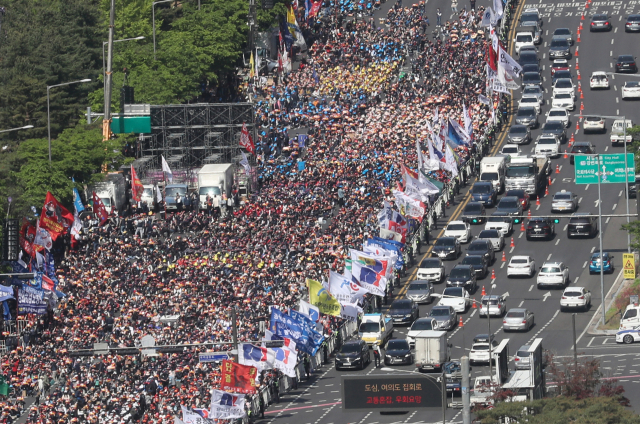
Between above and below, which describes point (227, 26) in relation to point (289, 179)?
above

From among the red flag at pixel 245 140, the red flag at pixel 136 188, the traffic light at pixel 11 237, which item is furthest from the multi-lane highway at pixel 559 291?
the red flag at pixel 136 188

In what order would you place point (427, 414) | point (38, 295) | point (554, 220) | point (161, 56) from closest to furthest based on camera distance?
point (427, 414), point (38, 295), point (554, 220), point (161, 56)

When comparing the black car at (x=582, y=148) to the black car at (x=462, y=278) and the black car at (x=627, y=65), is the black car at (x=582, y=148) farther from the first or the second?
the black car at (x=462, y=278)

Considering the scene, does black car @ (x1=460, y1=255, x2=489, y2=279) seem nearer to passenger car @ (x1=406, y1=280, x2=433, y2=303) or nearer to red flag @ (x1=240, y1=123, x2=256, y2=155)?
passenger car @ (x1=406, y1=280, x2=433, y2=303)

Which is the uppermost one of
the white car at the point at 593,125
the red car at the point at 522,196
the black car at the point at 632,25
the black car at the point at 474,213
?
the black car at the point at 632,25

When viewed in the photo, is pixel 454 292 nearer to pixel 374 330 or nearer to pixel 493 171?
pixel 374 330

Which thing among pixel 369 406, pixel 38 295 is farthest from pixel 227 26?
pixel 369 406

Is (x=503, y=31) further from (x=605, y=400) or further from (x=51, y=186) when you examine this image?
(x=605, y=400)
